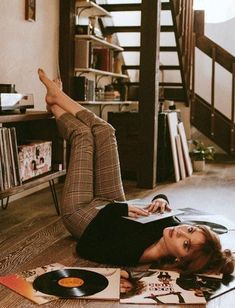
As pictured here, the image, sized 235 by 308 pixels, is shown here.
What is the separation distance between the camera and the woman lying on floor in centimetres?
204

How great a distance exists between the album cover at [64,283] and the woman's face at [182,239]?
25 centimetres

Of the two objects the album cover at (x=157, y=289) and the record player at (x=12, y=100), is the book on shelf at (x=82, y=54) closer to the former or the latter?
the record player at (x=12, y=100)

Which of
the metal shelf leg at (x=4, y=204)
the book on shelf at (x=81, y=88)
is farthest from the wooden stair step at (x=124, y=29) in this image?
the metal shelf leg at (x=4, y=204)

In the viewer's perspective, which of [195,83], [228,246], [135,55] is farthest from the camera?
[195,83]

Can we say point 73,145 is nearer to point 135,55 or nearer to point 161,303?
point 161,303

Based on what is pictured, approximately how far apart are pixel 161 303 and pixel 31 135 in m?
1.87

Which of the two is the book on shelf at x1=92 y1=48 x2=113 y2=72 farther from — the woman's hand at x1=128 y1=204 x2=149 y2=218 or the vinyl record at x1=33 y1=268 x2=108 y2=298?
the vinyl record at x1=33 y1=268 x2=108 y2=298

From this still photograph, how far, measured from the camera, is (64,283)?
1938 mm

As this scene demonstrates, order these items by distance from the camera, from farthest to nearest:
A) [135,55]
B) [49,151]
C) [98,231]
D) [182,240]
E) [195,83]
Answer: [195,83], [135,55], [49,151], [98,231], [182,240]

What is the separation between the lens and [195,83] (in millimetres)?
7086

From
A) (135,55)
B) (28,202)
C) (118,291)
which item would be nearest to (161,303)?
(118,291)

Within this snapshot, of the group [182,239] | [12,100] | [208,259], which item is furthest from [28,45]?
[208,259]

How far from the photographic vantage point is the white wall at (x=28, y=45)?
339cm

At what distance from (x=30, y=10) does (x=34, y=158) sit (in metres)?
1.25
